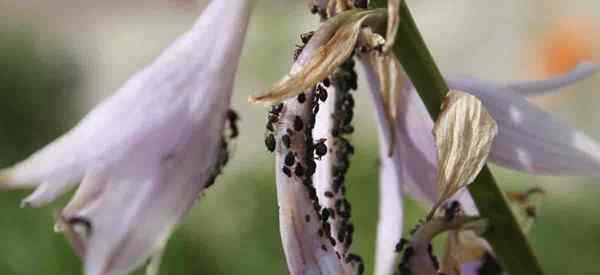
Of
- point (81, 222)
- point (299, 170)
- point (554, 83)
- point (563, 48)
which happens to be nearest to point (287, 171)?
point (299, 170)

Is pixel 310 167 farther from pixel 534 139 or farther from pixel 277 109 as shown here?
pixel 534 139

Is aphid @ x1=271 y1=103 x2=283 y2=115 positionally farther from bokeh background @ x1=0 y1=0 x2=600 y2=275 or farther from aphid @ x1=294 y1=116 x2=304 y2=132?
bokeh background @ x1=0 y1=0 x2=600 y2=275

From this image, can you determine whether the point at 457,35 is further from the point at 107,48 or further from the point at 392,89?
the point at 392,89

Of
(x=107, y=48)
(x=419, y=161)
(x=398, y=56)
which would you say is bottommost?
(x=107, y=48)

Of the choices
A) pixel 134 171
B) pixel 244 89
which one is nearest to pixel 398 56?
pixel 134 171

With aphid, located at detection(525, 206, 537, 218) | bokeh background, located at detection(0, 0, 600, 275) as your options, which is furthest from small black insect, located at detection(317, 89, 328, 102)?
bokeh background, located at detection(0, 0, 600, 275)

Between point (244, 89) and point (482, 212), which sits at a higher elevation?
point (482, 212)

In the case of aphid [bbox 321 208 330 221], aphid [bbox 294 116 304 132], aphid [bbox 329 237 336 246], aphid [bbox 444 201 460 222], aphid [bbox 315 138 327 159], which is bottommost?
aphid [bbox 444 201 460 222]
